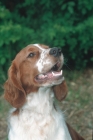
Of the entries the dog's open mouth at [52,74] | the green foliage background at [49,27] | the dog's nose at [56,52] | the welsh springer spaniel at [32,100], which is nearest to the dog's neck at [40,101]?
the welsh springer spaniel at [32,100]

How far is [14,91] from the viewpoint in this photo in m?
4.75

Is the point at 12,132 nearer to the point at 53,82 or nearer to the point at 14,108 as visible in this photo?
the point at 14,108

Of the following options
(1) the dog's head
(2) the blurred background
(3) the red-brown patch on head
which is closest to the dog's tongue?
(1) the dog's head

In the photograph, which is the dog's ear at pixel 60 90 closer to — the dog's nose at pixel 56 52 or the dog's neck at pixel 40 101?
the dog's neck at pixel 40 101

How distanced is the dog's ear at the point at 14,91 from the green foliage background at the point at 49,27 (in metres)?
2.47

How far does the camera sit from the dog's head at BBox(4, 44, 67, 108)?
4.55 meters

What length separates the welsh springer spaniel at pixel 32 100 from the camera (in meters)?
4.70

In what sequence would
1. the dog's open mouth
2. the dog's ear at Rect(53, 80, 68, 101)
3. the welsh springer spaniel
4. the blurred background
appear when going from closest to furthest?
the dog's open mouth
the welsh springer spaniel
the dog's ear at Rect(53, 80, 68, 101)
the blurred background

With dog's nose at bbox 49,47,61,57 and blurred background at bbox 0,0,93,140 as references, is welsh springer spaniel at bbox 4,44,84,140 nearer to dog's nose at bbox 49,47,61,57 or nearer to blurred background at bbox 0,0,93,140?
dog's nose at bbox 49,47,61,57

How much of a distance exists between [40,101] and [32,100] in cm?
9

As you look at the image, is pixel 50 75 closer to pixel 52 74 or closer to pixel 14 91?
pixel 52 74

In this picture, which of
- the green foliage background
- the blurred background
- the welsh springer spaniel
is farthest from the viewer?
the green foliage background

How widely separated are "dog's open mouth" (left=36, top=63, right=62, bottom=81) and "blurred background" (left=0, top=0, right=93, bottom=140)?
224 cm

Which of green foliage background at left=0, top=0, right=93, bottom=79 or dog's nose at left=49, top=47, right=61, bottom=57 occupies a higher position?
dog's nose at left=49, top=47, right=61, bottom=57
